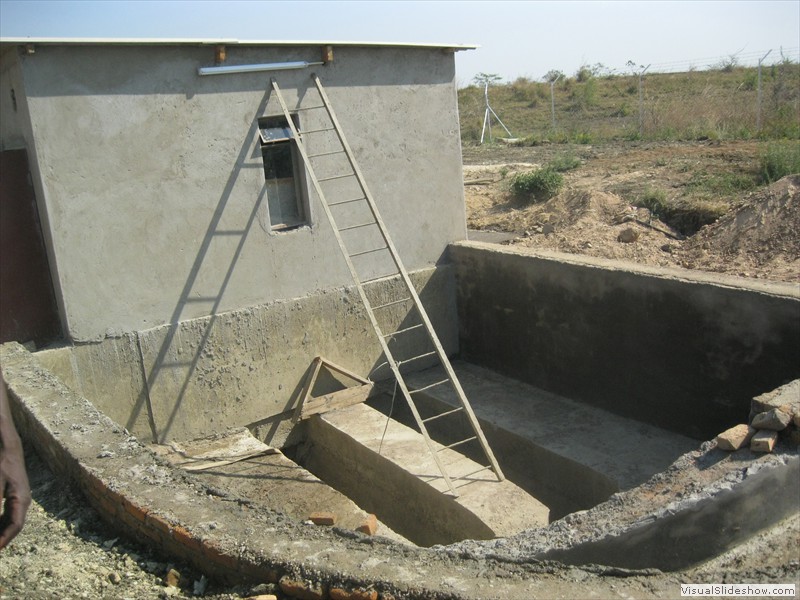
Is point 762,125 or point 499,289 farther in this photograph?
point 762,125

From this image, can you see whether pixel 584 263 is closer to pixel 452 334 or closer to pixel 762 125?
pixel 452 334

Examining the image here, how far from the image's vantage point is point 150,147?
24.5 feet

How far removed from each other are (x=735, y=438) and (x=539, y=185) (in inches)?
370

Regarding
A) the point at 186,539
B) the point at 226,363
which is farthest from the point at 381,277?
the point at 186,539

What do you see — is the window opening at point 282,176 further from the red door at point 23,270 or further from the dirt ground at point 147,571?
the dirt ground at point 147,571

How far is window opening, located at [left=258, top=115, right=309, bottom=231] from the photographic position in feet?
27.2

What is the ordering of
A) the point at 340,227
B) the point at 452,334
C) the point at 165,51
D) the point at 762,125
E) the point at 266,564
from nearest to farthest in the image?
the point at 266,564, the point at 165,51, the point at 340,227, the point at 452,334, the point at 762,125

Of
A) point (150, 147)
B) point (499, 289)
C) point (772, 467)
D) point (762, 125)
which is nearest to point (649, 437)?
point (499, 289)

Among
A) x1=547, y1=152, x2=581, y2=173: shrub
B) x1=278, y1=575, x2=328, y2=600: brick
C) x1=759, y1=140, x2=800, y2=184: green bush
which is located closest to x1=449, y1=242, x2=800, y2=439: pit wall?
x1=278, y1=575, x2=328, y2=600: brick

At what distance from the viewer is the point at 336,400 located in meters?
8.73

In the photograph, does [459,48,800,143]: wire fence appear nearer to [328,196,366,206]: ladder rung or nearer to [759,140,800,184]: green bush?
[759,140,800,184]: green bush

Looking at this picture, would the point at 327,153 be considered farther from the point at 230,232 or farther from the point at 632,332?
the point at 632,332

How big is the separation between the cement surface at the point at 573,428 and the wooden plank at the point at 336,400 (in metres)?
0.69

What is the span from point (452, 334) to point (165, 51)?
4.73 meters
